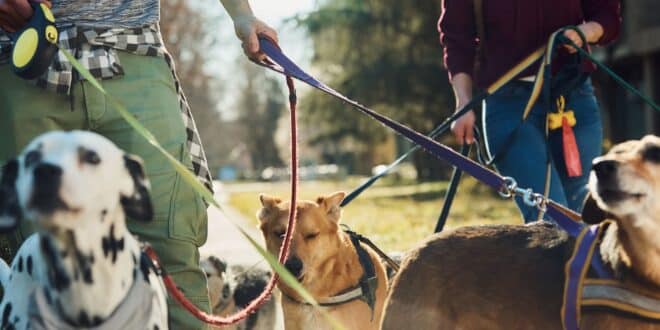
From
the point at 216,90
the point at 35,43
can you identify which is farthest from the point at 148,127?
the point at 216,90

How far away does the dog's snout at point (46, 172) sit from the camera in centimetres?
262

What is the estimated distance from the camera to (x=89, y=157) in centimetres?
276

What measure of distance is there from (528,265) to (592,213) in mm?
347

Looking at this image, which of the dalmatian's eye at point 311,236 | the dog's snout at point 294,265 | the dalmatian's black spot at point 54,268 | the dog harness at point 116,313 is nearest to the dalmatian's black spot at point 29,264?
the dog harness at point 116,313

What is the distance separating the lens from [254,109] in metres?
80.4

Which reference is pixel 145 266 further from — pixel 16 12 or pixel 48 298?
pixel 16 12

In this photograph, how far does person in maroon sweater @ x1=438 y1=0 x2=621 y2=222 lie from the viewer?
16.1ft

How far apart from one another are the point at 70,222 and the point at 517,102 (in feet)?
9.73

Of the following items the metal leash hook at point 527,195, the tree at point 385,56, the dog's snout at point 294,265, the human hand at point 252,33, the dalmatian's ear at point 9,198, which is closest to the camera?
the dalmatian's ear at point 9,198

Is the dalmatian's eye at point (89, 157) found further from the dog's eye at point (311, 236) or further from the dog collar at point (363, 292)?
the dog's eye at point (311, 236)

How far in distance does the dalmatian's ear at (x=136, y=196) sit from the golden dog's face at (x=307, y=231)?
2753 millimetres

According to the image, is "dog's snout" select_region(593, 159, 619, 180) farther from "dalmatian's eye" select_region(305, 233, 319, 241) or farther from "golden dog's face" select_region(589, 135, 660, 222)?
"dalmatian's eye" select_region(305, 233, 319, 241)

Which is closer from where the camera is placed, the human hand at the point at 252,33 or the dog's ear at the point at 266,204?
the human hand at the point at 252,33

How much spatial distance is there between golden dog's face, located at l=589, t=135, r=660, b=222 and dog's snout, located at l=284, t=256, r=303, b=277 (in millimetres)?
2567
